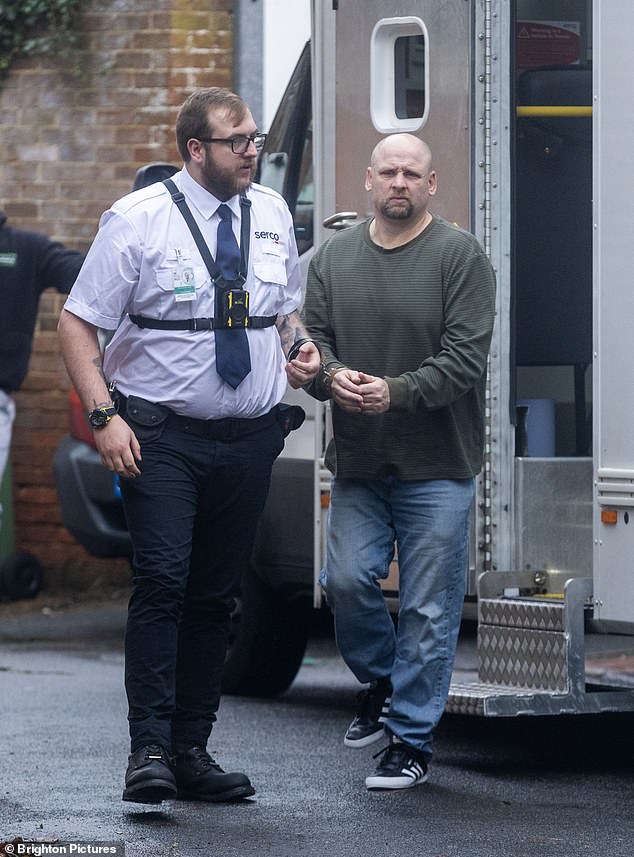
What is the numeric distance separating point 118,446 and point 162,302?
1.30 ft

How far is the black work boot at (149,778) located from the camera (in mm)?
4762

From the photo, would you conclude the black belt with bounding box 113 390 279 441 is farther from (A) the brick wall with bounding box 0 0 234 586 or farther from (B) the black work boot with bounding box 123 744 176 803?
(A) the brick wall with bounding box 0 0 234 586

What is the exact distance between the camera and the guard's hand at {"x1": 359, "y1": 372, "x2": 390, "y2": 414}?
16.7 feet

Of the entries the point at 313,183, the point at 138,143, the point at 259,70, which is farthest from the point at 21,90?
the point at 313,183

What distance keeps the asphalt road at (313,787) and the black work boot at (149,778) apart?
0.08m

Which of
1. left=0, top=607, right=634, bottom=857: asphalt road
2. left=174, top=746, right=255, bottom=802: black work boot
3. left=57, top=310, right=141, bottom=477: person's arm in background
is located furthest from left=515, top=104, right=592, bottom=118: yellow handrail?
left=174, top=746, right=255, bottom=802: black work boot

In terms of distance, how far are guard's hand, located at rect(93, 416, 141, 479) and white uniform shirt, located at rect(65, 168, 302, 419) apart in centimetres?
14

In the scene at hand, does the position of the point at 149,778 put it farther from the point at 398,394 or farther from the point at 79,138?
the point at 79,138

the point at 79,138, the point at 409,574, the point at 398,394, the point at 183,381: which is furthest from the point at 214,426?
the point at 79,138

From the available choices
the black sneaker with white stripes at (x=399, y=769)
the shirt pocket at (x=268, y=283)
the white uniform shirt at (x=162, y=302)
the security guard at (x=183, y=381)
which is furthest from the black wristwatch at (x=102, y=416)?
the black sneaker with white stripes at (x=399, y=769)

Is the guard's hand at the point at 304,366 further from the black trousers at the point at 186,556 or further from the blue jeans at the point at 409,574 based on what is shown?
the blue jeans at the point at 409,574

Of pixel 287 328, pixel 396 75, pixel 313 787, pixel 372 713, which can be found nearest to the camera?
pixel 287 328

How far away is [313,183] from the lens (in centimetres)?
649

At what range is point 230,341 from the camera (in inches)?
196
